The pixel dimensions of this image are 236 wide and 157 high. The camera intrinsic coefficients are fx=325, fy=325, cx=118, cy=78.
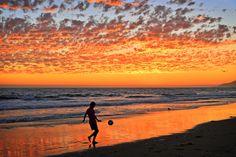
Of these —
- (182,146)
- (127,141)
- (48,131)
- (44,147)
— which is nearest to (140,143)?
(127,141)

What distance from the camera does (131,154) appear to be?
35.9 ft

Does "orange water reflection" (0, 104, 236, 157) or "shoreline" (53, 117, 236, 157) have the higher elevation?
"orange water reflection" (0, 104, 236, 157)

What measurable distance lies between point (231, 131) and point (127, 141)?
537 centimetres

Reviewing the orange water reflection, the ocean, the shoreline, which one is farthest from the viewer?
the ocean

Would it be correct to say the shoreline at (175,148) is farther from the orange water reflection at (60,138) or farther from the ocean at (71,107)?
the ocean at (71,107)

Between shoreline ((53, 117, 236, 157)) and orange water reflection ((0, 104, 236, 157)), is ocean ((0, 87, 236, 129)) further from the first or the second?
shoreline ((53, 117, 236, 157))

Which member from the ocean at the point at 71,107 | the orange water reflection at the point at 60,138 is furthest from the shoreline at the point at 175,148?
the ocean at the point at 71,107

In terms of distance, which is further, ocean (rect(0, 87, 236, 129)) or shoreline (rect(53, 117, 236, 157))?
ocean (rect(0, 87, 236, 129))

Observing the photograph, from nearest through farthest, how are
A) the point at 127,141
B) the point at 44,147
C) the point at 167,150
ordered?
the point at 167,150 → the point at 44,147 → the point at 127,141

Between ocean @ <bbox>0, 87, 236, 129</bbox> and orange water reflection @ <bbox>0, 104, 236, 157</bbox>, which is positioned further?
ocean @ <bbox>0, 87, 236, 129</bbox>

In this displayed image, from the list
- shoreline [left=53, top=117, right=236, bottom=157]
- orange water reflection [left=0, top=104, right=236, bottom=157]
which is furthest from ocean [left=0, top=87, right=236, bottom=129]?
shoreline [left=53, top=117, right=236, bottom=157]

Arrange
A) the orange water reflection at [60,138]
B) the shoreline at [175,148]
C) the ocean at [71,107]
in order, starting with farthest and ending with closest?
the ocean at [71,107] → the orange water reflection at [60,138] → the shoreline at [175,148]

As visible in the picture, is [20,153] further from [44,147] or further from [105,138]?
[105,138]

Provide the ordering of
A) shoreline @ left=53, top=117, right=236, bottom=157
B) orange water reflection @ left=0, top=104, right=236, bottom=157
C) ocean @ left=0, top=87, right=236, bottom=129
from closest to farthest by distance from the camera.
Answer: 1. shoreline @ left=53, top=117, right=236, bottom=157
2. orange water reflection @ left=0, top=104, right=236, bottom=157
3. ocean @ left=0, top=87, right=236, bottom=129
